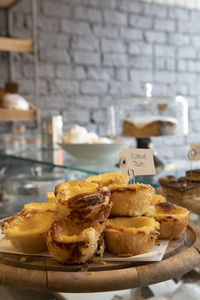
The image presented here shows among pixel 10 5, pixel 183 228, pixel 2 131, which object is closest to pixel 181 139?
pixel 2 131

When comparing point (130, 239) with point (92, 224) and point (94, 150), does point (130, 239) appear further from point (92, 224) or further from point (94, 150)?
point (94, 150)

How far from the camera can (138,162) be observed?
0.76 metres

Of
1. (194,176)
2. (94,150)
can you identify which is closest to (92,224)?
(194,176)

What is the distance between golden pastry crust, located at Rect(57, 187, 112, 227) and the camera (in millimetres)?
621

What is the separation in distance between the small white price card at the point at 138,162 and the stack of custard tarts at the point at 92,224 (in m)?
0.04

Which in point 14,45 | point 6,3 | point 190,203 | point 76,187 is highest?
point 6,3

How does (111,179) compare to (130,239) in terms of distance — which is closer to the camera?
(130,239)

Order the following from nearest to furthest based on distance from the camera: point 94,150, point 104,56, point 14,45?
point 94,150, point 14,45, point 104,56

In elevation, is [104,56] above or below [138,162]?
above

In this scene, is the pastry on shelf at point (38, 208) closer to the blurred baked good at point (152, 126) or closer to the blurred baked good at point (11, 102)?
the blurred baked good at point (152, 126)

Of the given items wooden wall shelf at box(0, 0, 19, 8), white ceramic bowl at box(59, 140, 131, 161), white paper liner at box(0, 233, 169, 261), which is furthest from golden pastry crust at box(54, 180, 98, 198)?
wooden wall shelf at box(0, 0, 19, 8)

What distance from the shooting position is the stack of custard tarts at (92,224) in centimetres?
60

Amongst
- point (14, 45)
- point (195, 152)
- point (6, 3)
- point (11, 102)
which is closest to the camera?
point (195, 152)

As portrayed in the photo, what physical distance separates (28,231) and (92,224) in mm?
118
